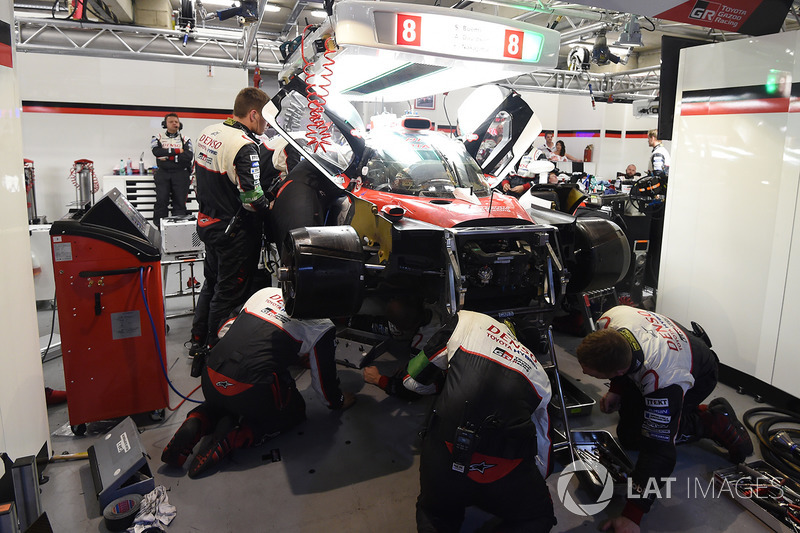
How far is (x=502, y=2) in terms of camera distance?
8133 millimetres

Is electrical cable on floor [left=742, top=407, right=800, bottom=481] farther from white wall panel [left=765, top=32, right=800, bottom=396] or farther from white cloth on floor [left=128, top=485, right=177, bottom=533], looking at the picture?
white cloth on floor [left=128, top=485, right=177, bottom=533]

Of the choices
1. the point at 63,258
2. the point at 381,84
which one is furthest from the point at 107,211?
the point at 381,84

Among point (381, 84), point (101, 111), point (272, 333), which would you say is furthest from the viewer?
point (101, 111)

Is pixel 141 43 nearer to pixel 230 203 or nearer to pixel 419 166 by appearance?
pixel 230 203

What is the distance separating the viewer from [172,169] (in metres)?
10.1

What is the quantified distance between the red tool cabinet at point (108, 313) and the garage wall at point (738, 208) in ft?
14.8

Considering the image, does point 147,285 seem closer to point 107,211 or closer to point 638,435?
point 107,211

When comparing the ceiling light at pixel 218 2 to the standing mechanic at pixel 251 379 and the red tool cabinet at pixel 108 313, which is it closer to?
the red tool cabinet at pixel 108 313

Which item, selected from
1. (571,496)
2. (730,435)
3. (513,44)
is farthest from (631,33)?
(571,496)

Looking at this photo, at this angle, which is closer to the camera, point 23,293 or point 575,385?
point 23,293

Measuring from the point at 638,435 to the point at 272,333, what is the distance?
2.43 m

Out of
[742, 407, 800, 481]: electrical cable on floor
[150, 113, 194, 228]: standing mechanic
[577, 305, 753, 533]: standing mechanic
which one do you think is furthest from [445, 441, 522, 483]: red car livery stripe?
[150, 113, 194, 228]: standing mechanic

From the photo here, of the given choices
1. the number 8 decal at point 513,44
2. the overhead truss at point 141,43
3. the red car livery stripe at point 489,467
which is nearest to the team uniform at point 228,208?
the number 8 decal at point 513,44

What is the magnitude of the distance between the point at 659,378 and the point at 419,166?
93.7 inches
